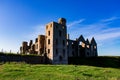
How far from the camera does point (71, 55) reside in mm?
67938

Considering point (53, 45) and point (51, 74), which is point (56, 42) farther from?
point (51, 74)

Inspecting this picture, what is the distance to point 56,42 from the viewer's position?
54219 mm

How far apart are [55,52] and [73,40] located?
18.6 m

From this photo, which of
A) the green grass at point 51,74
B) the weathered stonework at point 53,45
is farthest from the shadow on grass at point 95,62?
the green grass at point 51,74

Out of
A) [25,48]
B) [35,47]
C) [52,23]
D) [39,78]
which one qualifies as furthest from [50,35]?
[39,78]

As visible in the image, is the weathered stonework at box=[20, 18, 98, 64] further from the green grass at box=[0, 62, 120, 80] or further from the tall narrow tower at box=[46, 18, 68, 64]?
the green grass at box=[0, 62, 120, 80]

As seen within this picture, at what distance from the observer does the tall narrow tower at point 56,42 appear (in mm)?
52688

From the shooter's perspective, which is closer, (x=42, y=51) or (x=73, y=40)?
(x=42, y=51)

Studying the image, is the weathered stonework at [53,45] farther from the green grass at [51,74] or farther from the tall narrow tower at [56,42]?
the green grass at [51,74]

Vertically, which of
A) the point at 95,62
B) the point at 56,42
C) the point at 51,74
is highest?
the point at 56,42

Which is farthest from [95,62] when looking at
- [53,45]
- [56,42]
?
[53,45]

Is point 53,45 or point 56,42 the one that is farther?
point 56,42

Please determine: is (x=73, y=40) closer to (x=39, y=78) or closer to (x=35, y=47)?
(x=35, y=47)

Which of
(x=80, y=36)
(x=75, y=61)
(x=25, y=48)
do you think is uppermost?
(x=80, y=36)
